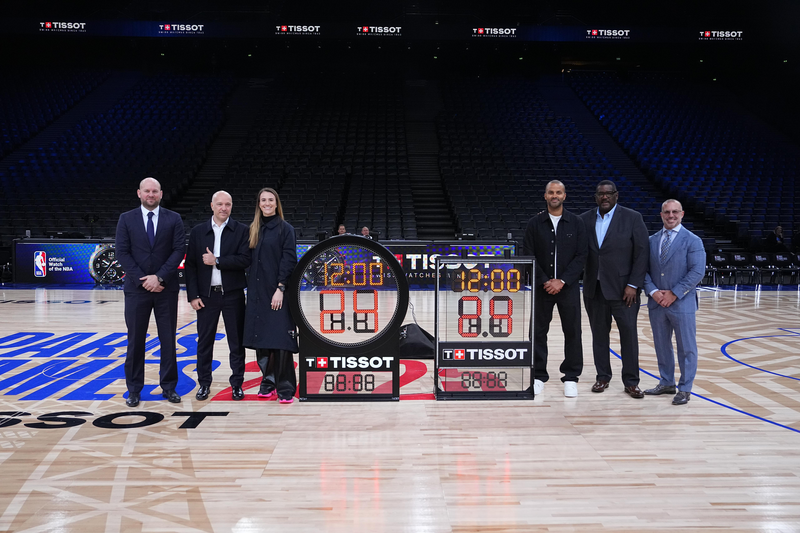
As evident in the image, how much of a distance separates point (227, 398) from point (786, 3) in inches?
992

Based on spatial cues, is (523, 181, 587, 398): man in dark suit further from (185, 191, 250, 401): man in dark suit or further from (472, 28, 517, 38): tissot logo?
(472, 28, 517, 38): tissot logo

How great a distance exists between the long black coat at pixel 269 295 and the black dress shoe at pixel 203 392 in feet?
1.86

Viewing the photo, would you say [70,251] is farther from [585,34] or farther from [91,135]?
[585,34]

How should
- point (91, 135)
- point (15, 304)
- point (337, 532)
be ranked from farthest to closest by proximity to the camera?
point (91, 135)
point (15, 304)
point (337, 532)

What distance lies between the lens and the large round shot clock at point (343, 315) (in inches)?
152

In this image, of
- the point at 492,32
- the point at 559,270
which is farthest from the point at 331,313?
the point at 492,32

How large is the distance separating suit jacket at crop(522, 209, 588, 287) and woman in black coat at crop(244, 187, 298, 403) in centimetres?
200

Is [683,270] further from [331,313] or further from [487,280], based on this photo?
[331,313]

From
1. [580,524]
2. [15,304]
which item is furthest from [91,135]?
[580,524]

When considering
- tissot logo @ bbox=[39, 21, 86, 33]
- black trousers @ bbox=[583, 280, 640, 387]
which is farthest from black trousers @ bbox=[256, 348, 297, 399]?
tissot logo @ bbox=[39, 21, 86, 33]

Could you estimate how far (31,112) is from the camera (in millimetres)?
20516

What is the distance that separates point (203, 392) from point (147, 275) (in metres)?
1.03

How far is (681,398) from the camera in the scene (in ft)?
13.6

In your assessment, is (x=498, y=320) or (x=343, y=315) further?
(x=498, y=320)
